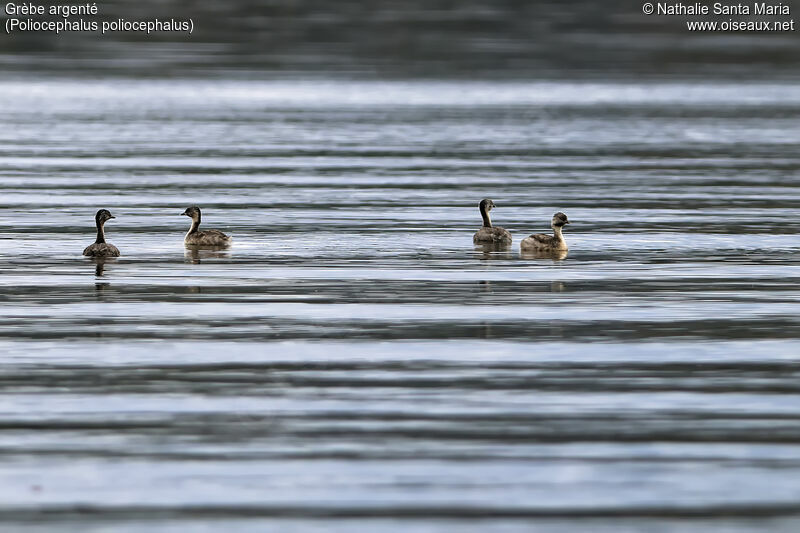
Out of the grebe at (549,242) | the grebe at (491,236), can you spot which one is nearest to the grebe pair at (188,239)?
the grebe at (491,236)

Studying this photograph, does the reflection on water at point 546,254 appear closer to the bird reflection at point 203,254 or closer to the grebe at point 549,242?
the grebe at point 549,242

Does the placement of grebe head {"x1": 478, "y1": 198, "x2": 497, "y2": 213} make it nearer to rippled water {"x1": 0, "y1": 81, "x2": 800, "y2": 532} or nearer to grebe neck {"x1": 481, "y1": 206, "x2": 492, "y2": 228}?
grebe neck {"x1": 481, "y1": 206, "x2": 492, "y2": 228}

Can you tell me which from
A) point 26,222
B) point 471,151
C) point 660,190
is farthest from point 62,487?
point 471,151

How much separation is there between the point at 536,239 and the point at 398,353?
9.14 m

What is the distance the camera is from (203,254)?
26.0 meters

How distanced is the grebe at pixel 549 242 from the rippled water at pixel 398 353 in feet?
0.81

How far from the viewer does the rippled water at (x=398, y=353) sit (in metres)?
12.4

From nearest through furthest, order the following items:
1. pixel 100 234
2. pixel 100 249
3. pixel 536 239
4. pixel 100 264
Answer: pixel 100 264
pixel 100 249
pixel 100 234
pixel 536 239

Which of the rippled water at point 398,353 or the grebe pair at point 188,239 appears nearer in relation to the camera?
the rippled water at point 398,353

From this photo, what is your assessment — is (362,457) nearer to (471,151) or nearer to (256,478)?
(256,478)

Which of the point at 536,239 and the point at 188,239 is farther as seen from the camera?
the point at 188,239

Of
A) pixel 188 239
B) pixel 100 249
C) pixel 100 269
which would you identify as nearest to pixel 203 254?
pixel 188 239

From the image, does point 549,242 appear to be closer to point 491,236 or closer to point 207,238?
point 491,236

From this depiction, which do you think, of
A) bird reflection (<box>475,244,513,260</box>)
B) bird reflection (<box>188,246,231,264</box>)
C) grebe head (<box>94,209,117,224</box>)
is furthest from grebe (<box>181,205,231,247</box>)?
bird reflection (<box>475,244,513,260</box>)
